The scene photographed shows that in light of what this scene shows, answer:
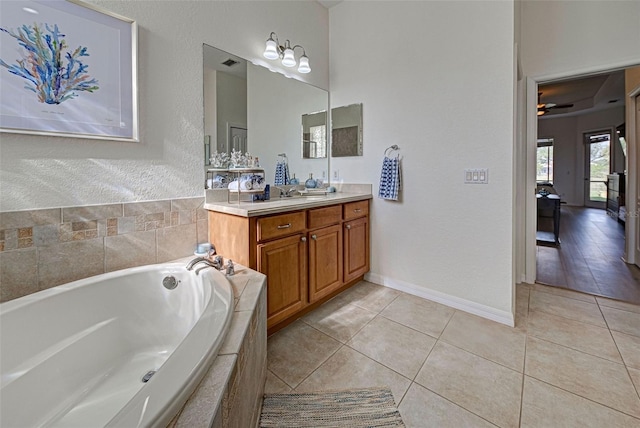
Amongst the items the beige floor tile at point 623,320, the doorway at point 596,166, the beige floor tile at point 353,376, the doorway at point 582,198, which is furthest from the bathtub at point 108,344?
the doorway at point 596,166

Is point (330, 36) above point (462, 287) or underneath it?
above

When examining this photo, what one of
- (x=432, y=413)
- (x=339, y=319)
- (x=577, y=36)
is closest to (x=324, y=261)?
(x=339, y=319)

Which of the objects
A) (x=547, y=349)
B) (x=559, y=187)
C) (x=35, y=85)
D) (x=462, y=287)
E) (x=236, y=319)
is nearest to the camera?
(x=236, y=319)

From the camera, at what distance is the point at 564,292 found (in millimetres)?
2623

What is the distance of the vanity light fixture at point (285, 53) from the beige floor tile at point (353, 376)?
2354 mm

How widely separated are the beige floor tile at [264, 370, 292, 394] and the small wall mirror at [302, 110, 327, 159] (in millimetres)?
2004

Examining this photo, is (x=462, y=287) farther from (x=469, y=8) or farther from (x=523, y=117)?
(x=469, y=8)

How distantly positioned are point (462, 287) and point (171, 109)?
8.28 ft

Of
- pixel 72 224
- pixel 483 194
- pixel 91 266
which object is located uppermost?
pixel 483 194

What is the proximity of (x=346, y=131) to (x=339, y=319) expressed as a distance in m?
1.83

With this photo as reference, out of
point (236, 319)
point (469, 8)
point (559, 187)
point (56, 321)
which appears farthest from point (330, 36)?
point (559, 187)

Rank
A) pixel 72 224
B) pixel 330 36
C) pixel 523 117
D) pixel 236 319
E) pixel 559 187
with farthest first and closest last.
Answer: pixel 559 187, pixel 330 36, pixel 523 117, pixel 72 224, pixel 236 319

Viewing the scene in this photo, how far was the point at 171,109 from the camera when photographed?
6.06ft

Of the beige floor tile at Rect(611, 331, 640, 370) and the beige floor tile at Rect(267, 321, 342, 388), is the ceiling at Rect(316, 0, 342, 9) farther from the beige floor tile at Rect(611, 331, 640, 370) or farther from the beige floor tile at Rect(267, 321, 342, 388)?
the beige floor tile at Rect(611, 331, 640, 370)
